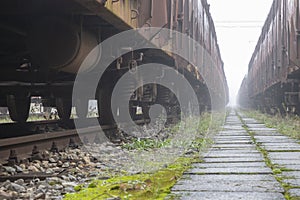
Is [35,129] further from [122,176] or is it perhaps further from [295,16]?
[295,16]

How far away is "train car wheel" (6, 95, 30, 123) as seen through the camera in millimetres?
5926

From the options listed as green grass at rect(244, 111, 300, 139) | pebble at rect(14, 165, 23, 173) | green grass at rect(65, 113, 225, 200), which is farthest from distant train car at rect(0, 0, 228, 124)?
green grass at rect(244, 111, 300, 139)

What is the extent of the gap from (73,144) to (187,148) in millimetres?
1332

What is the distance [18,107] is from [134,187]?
12.8 ft

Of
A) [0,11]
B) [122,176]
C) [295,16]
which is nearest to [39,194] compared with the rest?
[122,176]

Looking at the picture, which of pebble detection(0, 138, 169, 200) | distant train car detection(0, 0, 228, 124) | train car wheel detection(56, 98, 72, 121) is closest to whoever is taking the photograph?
pebble detection(0, 138, 169, 200)

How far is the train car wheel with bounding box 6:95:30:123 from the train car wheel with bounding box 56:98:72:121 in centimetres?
81

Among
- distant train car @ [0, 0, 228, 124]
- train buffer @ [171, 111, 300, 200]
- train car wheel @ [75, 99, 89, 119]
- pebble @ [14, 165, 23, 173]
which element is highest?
distant train car @ [0, 0, 228, 124]

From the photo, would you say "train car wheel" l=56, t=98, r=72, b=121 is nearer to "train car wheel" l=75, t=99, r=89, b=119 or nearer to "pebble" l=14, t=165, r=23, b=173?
"train car wheel" l=75, t=99, r=89, b=119

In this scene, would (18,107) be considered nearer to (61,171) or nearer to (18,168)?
(18,168)

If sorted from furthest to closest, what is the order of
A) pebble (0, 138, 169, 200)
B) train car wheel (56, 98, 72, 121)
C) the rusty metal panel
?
train car wheel (56, 98, 72, 121) < the rusty metal panel < pebble (0, 138, 169, 200)

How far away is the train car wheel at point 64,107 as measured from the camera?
23.2ft

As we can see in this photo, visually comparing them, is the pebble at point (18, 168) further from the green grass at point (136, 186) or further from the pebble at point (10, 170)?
the green grass at point (136, 186)

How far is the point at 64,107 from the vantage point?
7215mm
